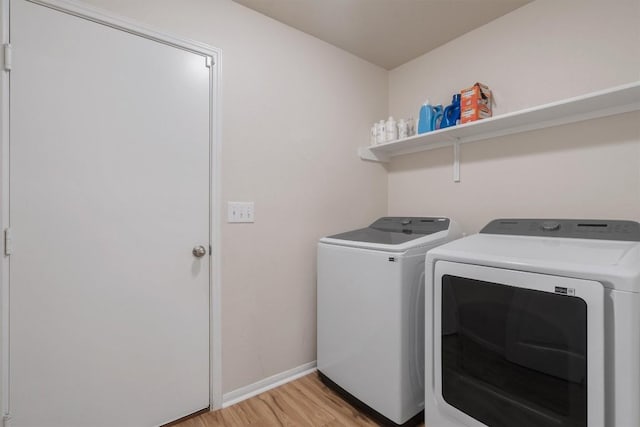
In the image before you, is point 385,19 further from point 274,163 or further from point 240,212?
point 240,212

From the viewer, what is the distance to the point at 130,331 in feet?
4.87

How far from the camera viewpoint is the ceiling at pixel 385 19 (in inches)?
71.1

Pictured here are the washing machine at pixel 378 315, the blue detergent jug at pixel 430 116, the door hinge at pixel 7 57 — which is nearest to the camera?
the door hinge at pixel 7 57

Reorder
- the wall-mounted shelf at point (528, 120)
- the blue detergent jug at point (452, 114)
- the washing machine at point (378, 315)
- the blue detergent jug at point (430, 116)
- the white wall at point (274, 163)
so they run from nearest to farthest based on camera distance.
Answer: the wall-mounted shelf at point (528, 120) → the washing machine at point (378, 315) → the white wall at point (274, 163) → the blue detergent jug at point (452, 114) → the blue detergent jug at point (430, 116)

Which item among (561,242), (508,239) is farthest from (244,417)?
(561,242)

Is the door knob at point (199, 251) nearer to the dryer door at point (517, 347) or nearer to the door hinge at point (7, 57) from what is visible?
the door hinge at point (7, 57)

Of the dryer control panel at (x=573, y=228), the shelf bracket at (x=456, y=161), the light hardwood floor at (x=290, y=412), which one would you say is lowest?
the light hardwood floor at (x=290, y=412)

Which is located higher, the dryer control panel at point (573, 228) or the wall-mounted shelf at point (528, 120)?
the wall-mounted shelf at point (528, 120)

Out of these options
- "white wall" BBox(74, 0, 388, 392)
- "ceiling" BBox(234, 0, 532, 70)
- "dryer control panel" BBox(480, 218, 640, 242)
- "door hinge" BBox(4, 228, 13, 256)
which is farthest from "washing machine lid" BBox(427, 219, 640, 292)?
"door hinge" BBox(4, 228, 13, 256)

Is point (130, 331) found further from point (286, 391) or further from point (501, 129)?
point (501, 129)

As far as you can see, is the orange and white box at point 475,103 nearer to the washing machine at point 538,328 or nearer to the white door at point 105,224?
the washing machine at point 538,328

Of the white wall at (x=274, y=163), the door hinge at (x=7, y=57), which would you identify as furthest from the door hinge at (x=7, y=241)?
the white wall at (x=274, y=163)

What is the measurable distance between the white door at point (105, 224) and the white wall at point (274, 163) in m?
0.15

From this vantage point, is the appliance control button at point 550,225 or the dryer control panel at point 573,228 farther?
the appliance control button at point 550,225
